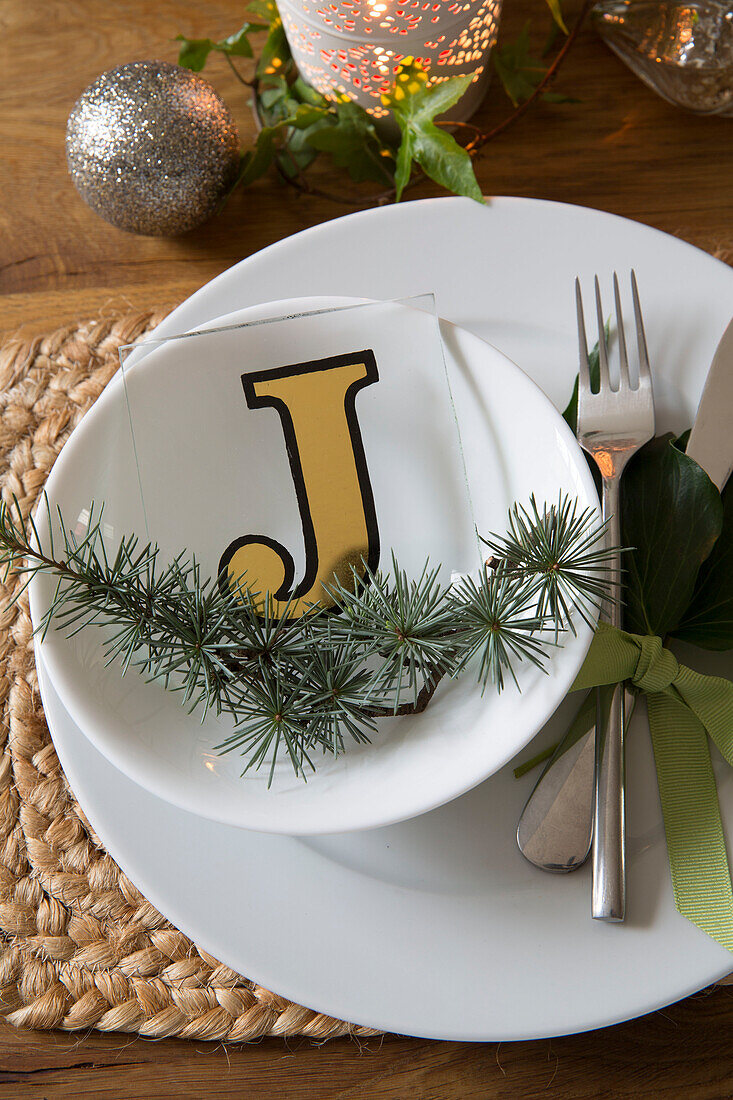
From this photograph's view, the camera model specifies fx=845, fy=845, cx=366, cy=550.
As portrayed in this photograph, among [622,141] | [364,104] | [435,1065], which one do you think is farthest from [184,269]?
[435,1065]

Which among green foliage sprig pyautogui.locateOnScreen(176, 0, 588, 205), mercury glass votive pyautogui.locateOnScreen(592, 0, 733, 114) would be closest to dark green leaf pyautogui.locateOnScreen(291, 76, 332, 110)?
green foliage sprig pyautogui.locateOnScreen(176, 0, 588, 205)

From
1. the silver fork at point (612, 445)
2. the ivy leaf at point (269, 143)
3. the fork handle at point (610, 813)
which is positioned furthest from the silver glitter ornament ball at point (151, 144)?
the fork handle at point (610, 813)

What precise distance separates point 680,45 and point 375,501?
0.47 metres

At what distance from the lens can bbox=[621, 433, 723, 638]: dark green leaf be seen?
1.45 ft

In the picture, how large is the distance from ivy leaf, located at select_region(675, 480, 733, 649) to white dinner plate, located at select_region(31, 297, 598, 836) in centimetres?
11

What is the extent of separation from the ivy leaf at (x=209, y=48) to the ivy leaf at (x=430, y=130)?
0.51 ft

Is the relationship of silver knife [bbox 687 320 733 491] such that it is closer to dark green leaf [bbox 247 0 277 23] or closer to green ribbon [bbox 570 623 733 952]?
green ribbon [bbox 570 623 733 952]

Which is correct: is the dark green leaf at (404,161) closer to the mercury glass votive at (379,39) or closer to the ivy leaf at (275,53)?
the mercury glass votive at (379,39)

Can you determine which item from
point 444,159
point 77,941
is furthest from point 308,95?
point 77,941

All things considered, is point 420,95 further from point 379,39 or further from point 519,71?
point 519,71

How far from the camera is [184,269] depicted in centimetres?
67

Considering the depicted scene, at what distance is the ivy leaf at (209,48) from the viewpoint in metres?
0.65

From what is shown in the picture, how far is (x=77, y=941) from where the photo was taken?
1.65ft

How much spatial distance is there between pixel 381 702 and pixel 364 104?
0.45m
